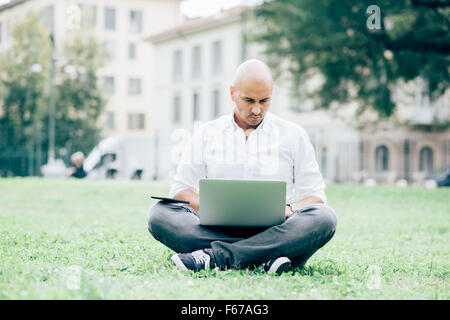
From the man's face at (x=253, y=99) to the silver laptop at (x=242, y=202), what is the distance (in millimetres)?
693

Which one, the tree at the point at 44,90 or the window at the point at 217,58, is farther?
the window at the point at 217,58

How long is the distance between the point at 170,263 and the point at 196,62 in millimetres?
→ 36519

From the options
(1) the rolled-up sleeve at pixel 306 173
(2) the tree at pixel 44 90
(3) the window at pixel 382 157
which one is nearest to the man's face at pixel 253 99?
(1) the rolled-up sleeve at pixel 306 173

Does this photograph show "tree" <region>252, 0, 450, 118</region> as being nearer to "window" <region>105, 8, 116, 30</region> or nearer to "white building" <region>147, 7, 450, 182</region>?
"white building" <region>147, 7, 450, 182</region>

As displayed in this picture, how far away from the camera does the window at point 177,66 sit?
41.7m

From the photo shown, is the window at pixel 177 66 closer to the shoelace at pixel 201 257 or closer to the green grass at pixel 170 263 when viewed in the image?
the green grass at pixel 170 263

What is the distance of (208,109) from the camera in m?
39.8

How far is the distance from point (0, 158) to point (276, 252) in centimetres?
3057

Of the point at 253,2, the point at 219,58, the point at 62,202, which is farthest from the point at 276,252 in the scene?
the point at 219,58

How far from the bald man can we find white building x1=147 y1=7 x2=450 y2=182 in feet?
71.8

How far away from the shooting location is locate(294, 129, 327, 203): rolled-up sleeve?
180 inches

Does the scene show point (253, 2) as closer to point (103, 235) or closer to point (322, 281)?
point (103, 235)

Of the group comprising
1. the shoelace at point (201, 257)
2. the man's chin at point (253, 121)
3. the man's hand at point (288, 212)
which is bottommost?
the shoelace at point (201, 257)

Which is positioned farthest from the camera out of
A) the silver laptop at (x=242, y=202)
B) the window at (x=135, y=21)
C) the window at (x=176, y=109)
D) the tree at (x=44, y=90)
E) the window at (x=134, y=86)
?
the window at (x=134, y=86)
